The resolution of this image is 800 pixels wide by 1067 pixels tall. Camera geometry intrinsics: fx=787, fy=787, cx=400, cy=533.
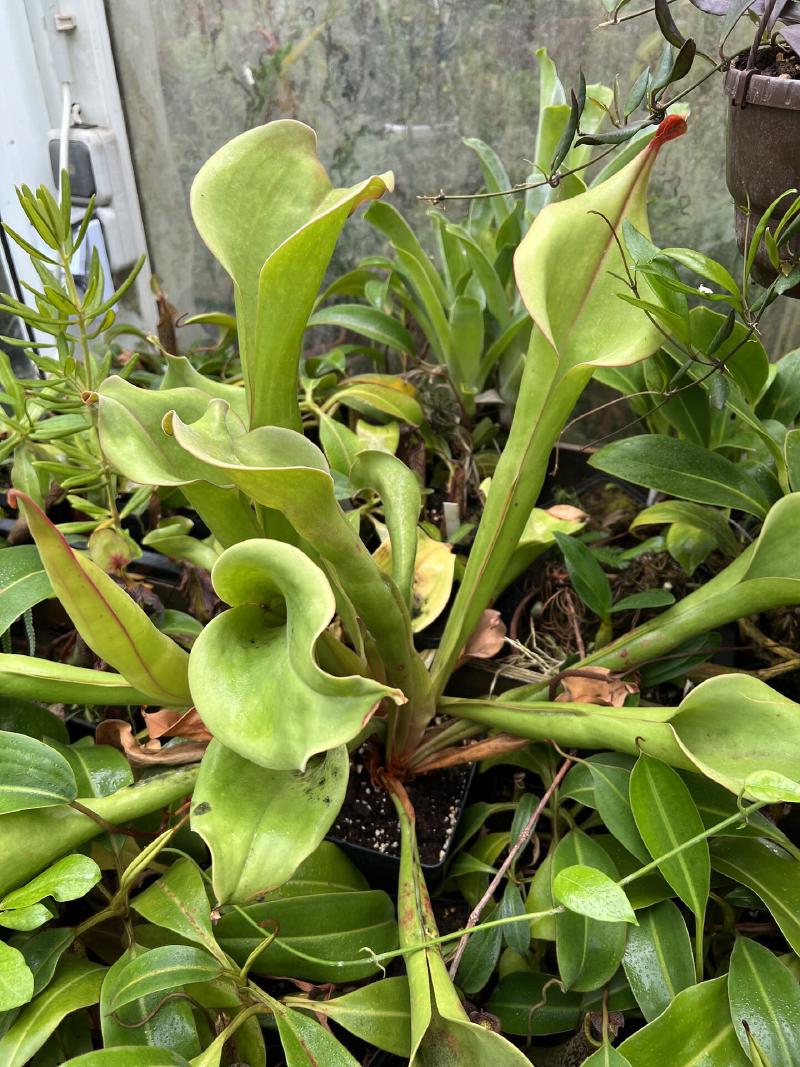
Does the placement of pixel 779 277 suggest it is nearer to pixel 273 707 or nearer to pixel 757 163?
pixel 757 163

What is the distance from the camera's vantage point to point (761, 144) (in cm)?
54

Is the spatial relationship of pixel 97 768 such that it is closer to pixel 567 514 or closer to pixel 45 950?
pixel 45 950

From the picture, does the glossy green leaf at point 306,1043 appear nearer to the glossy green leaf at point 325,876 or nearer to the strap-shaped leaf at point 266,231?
the glossy green leaf at point 325,876

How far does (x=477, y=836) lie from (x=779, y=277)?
53 centimetres

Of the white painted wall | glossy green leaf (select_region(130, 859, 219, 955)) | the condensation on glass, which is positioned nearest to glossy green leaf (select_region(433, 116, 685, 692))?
glossy green leaf (select_region(130, 859, 219, 955))

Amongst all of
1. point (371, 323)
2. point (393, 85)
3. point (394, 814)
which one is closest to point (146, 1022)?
point (394, 814)

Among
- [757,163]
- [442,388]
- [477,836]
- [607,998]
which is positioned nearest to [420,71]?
[442,388]

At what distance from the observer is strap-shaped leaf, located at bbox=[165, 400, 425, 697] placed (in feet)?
1.43

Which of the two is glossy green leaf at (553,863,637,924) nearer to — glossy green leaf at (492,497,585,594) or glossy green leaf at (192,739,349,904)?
glossy green leaf at (192,739,349,904)

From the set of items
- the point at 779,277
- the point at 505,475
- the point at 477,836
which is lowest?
the point at 477,836

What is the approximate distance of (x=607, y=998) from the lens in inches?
21.5

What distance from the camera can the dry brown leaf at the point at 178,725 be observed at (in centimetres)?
62

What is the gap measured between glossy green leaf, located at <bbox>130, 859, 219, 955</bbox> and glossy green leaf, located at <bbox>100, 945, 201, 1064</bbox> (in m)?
0.03

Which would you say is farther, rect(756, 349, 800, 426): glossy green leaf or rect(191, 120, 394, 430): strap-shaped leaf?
rect(756, 349, 800, 426): glossy green leaf
